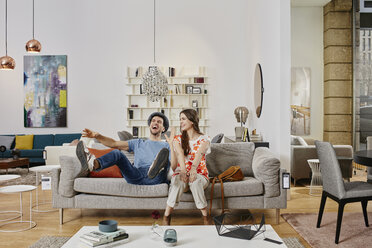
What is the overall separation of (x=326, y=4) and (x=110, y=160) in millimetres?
6560

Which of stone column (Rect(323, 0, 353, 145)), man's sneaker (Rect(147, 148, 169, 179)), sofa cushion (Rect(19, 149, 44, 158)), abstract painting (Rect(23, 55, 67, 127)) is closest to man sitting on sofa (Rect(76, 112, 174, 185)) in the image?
man's sneaker (Rect(147, 148, 169, 179))

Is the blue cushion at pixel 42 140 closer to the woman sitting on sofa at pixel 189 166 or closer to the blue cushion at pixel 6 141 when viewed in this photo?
the blue cushion at pixel 6 141

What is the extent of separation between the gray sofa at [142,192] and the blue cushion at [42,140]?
4726mm

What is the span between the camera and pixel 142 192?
11.4 feet

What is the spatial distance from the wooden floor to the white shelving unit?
3.74 metres

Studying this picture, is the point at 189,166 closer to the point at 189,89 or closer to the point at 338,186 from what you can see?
the point at 338,186

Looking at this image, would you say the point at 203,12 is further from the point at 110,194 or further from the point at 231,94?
the point at 110,194

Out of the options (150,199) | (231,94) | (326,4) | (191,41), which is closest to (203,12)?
(191,41)

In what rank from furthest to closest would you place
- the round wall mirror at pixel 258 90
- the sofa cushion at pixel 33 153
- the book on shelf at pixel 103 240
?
1. the sofa cushion at pixel 33 153
2. the round wall mirror at pixel 258 90
3. the book on shelf at pixel 103 240

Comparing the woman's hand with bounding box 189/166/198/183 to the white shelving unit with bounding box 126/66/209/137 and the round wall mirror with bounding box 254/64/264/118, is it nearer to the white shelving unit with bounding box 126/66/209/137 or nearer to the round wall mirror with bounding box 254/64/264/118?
the round wall mirror with bounding box 254/64/264/118

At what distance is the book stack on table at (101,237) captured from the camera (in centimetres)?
204

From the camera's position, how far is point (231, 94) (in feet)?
27.1

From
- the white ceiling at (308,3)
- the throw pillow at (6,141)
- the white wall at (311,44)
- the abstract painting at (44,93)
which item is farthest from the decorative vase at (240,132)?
the throw pillow at (6,141)

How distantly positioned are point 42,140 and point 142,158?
512 centimetres
